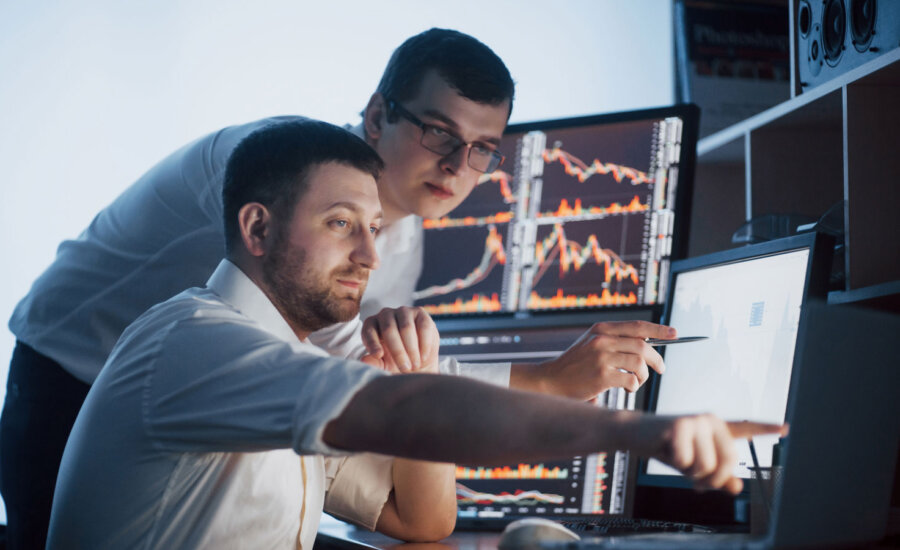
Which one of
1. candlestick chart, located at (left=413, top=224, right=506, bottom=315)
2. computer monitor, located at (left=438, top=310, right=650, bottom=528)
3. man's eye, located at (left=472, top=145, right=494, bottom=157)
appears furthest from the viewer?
candlestick chart, located at (left=413, top=224, right=506, bottom=315)

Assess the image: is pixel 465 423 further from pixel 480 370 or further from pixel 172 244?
pixel 172 244

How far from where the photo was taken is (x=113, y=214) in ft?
5.50

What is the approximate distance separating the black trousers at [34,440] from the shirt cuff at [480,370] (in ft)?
2.09

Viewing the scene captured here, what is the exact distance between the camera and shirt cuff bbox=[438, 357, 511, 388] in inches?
60.0

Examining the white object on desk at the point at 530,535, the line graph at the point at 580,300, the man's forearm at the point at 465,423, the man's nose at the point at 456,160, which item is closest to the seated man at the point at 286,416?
the man's forearm at the point at 465,423

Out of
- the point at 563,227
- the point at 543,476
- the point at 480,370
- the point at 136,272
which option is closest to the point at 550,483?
the point at 543,476

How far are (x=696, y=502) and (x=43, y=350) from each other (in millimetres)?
1220

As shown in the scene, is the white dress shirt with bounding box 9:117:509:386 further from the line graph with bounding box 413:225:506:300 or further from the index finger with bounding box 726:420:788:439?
the index finger with bounding box 726:420:788:439

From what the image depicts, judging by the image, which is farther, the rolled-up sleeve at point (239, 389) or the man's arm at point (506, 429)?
the rolled-up sleeve at point (239, 389)

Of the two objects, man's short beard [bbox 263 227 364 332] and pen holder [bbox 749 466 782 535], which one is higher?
man's short beard [bbox 263 227 364 332]

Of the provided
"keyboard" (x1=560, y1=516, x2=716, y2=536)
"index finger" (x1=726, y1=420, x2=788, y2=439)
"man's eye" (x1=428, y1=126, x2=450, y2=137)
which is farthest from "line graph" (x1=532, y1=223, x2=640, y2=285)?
"index finger" (x1=726, y1=420, x2=788, y2=439)

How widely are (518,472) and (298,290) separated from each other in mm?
784

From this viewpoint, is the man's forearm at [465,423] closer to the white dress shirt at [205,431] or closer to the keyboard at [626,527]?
the white dress shirt at [205,431]

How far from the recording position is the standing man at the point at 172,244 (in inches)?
59.7
